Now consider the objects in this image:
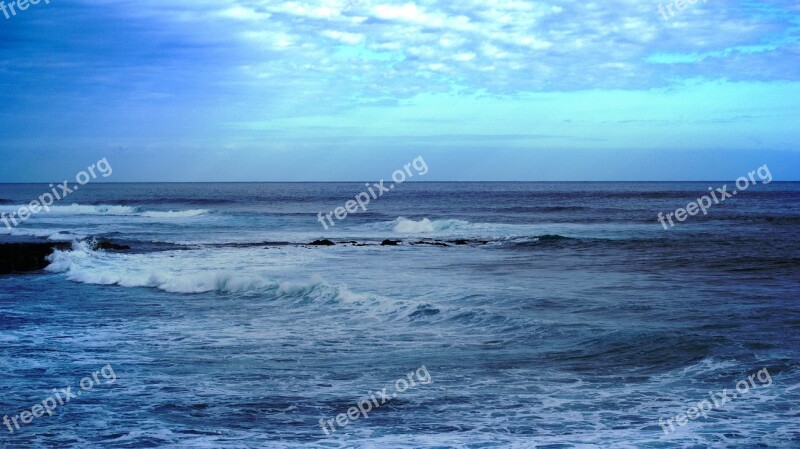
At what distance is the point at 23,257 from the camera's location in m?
24.5

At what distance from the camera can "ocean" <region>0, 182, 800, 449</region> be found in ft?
25.2

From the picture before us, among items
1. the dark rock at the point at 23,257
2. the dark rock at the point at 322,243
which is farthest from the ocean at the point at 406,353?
the dark rock at the point at 322,243

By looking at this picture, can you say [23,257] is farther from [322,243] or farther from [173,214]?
[173,214]

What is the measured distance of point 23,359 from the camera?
425 inches

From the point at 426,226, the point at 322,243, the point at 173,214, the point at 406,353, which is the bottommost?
the point at 406,353

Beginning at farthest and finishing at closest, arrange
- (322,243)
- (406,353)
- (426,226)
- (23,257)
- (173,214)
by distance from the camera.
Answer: (173,214) < (426,226) < (322,243) < (23,257) < (406,353)

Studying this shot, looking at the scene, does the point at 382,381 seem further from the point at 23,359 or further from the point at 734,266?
the point at 734,266

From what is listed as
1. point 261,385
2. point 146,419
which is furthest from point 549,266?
point 146,419

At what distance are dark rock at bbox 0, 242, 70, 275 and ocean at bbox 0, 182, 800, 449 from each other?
0.90 meters

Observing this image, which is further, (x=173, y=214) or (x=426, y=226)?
(x=173, y=214)

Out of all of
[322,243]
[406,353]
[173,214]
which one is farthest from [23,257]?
[173,214]

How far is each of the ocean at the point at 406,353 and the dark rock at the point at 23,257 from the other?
2.95ft

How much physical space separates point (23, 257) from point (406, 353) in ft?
60.9

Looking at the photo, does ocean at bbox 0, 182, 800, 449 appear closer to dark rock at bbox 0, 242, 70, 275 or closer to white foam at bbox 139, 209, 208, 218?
dark rock at bbox 0, 242, 70, 275
